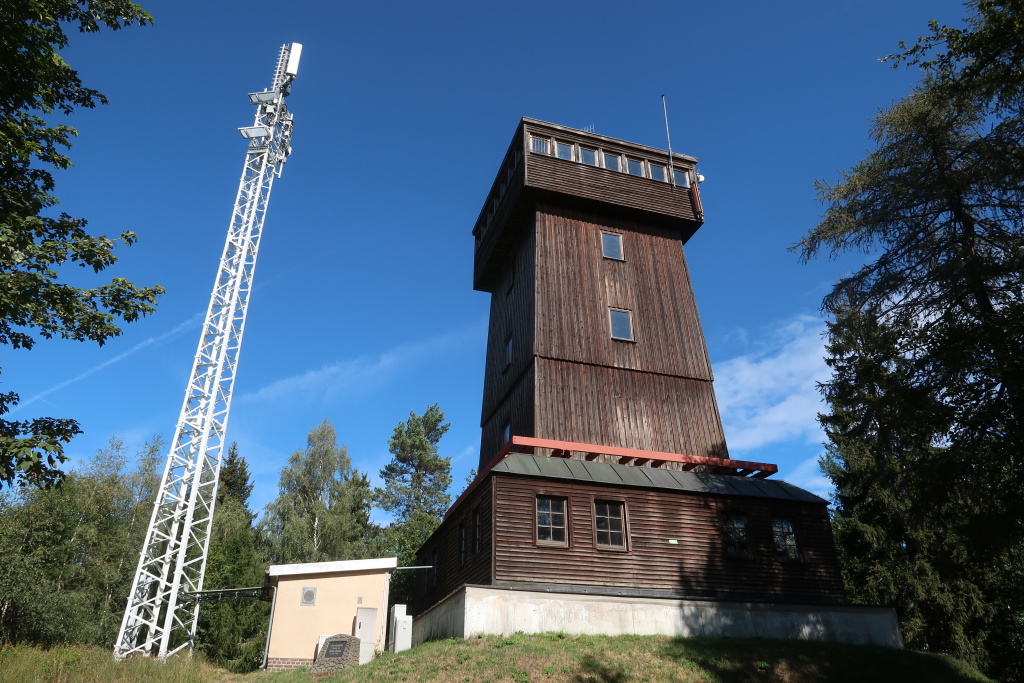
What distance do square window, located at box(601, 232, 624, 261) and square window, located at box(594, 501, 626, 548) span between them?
1167cm

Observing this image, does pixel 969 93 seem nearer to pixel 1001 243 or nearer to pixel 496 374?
pixel 1001 243

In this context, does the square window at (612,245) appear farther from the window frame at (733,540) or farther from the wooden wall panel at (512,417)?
the window frame at (733,540)

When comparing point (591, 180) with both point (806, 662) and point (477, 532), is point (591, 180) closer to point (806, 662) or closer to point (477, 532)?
point (477, 532)

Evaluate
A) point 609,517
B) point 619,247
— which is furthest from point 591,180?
point 609,517

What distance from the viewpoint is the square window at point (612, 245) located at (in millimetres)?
28592

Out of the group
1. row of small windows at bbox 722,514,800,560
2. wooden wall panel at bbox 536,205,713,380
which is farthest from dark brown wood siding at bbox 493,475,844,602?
wooden wall panel at bbox 536,205,713,380

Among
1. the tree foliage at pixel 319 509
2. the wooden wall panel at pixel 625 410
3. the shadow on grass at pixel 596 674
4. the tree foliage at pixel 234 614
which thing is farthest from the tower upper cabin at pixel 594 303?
the tree foliage at pixel 319 509

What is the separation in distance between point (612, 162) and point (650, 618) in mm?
19189

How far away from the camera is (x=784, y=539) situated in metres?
21.5

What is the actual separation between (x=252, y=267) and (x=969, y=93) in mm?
29249

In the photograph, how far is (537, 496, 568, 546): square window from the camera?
64.6 feet

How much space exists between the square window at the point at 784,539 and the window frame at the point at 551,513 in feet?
22.5

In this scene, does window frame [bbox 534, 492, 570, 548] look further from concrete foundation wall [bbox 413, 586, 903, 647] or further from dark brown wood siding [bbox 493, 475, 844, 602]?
concrete foundation wall [bbox 413, 586, 903, 647]

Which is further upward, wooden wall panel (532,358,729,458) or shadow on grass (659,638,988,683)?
wooden wall panel (532,358,729,458)
